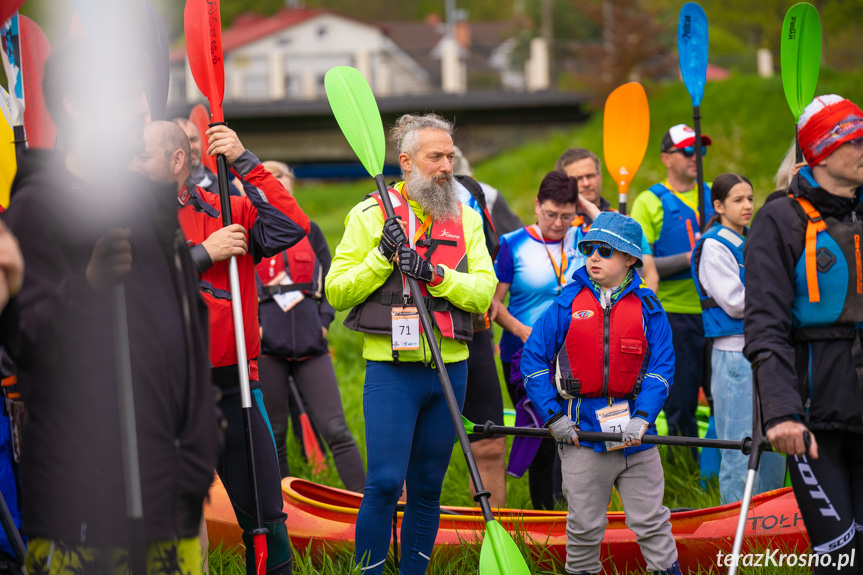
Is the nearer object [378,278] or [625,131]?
[378,278]

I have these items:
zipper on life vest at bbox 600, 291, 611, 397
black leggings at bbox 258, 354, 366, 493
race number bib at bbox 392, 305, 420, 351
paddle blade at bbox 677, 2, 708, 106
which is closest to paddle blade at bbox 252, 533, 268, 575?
race number bib at bbox 392, 305, 420, 351

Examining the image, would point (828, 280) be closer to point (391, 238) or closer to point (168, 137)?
point (391, 238)

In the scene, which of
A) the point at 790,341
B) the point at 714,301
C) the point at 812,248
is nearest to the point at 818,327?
the point at 790,341

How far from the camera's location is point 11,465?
309 centimetres

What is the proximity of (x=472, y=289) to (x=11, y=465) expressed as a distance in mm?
1718

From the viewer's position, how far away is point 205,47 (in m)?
3.50

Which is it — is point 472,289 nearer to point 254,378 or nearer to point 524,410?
point 254,378

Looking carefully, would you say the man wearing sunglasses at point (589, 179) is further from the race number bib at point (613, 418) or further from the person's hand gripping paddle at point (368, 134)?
the race number bib at point (613, 418)

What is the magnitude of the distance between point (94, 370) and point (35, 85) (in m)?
0.90

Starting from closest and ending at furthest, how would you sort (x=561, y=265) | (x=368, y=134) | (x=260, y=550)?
(x=260, y=550) < (x=368, y=134) < (x=561, y=265)

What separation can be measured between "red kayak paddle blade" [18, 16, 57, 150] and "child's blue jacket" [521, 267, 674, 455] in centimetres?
195

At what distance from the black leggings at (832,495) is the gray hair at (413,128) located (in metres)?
1.80

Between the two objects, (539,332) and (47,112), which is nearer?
(47,112)

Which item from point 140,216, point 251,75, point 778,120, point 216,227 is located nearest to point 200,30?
point 216,227
